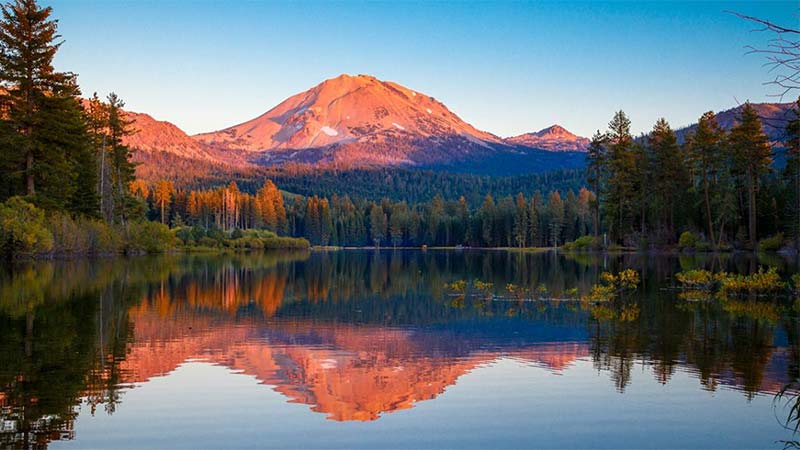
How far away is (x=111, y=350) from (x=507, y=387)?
8412 mm

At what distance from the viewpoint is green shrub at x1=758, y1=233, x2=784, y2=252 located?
206ft

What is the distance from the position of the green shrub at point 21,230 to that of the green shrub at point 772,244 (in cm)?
5836

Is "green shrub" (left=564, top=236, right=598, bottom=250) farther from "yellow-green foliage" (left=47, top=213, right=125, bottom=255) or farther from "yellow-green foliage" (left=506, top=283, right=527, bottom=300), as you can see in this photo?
"yellow-green foliage" (left=506, top=283, right=527, bottom=300)

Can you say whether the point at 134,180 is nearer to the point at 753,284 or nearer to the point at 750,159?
the point at 750,159

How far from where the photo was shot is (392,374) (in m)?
13.2

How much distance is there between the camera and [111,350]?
595 inches

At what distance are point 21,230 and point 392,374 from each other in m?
42.6

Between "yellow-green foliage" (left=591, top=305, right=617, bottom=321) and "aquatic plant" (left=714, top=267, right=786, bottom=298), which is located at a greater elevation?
"aquatic plant" (left=714, top=267, right=786, bottom=298)

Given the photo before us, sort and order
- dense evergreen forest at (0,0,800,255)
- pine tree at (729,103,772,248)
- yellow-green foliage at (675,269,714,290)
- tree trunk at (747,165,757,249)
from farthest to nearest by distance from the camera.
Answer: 1. tree trunk at (747,165,757,249)
2. pine tree at (729,103,772,248)
3. dense evergreen forest at (0,0,800,255)
4. yellow-green foliage at (675,269,714,290)

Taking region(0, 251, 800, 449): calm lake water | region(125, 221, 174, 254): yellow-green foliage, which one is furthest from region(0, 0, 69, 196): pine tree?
region(0, 251, 800, 449): calm lake water

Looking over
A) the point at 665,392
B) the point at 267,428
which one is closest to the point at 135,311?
the point at 267,428

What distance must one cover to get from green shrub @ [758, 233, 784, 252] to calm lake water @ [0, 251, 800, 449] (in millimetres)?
43582

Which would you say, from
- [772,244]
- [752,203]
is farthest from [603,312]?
[772,244]

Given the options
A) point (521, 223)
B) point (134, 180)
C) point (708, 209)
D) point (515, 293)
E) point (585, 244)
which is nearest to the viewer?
point (515, 293)
